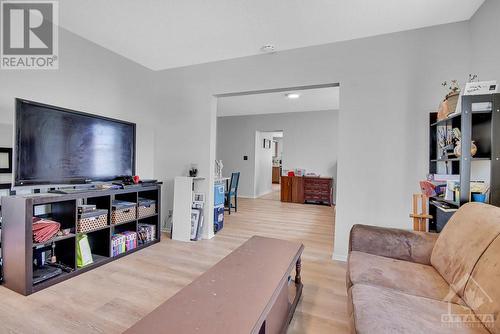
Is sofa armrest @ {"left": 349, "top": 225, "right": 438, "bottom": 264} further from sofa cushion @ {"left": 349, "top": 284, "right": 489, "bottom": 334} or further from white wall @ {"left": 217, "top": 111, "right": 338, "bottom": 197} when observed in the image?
white wall @ {"left": 217, "top": 111, "right": 338, "bottom": 197}

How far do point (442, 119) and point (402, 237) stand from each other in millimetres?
1079

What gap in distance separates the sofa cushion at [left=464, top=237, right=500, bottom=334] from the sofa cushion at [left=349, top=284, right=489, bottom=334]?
5cm

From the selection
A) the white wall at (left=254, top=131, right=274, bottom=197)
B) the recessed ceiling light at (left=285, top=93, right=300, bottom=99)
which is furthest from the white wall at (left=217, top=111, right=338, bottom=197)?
the recessed ceiling light at (left=285, top=93, right=300, bottom=99)

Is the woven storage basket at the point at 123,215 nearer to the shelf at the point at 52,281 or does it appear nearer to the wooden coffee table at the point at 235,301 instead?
the shelf at the point at 52,281

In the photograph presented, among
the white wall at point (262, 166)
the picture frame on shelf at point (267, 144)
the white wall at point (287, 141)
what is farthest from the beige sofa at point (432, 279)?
the picture frame on shelf at point (267, 144)

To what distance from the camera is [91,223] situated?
2.36 m

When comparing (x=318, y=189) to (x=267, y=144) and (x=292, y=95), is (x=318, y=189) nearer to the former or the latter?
(x=292, y=95)

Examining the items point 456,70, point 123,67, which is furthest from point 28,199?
point 456,70

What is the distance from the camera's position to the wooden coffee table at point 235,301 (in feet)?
2.97

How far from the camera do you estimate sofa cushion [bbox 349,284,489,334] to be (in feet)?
3.13

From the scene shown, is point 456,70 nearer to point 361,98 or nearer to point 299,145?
point 361,98

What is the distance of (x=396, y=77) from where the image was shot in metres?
2.52

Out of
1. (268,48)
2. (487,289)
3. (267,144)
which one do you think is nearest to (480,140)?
(487,289)

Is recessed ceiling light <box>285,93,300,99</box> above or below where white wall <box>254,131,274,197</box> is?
above
